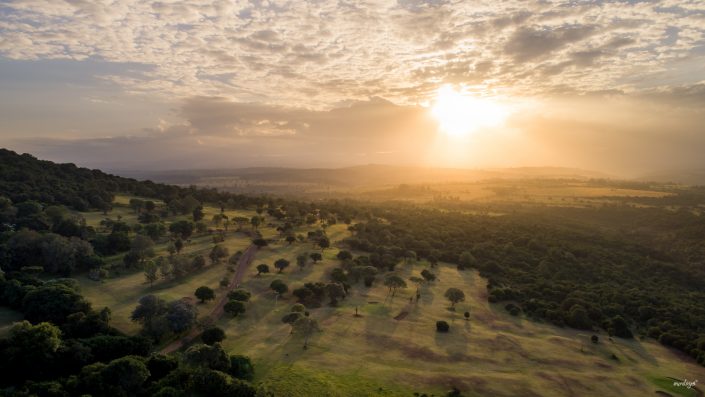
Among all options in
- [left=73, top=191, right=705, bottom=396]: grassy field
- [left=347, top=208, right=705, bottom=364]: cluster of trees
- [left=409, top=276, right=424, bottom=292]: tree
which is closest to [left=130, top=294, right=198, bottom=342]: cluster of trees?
[left=73, top=191, right=705, bottom=396]: grassy field

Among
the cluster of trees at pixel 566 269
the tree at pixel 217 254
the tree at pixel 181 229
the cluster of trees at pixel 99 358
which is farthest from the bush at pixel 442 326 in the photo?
the tree at pixel 181 229

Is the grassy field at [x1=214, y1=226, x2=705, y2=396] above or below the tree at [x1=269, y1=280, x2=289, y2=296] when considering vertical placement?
below

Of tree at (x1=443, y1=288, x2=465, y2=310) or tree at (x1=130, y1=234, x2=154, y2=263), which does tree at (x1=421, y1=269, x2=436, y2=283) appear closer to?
tree at (x1=443, y1=288, x2=465, y2=310)

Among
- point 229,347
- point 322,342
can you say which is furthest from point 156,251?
point 322,342

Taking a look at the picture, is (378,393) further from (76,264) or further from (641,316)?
(641,316)

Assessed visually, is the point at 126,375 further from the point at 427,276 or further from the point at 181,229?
the point at 427,276

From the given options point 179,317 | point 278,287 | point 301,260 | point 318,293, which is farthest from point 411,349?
point 301,260
